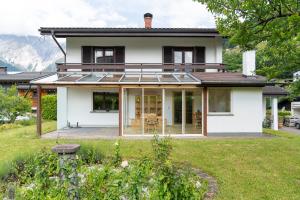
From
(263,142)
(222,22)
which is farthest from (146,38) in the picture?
(222,22)

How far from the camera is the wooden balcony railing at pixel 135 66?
19406 mm

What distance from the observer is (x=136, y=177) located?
167 inches

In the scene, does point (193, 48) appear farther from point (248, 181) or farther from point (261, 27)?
point (248, 181)

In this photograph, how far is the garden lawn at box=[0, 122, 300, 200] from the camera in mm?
6941

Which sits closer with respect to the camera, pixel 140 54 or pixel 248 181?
pixel 248 181

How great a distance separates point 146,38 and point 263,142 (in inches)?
424

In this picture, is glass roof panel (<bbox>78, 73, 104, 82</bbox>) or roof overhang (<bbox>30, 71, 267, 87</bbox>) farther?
glass roof panel (<bbox>78, 73, 104, 82</bbox>)

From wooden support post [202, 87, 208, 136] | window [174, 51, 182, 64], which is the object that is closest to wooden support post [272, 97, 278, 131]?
window [174, 51, 182, 64]

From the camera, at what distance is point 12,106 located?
22703 millimetres

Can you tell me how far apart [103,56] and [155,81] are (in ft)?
20.6

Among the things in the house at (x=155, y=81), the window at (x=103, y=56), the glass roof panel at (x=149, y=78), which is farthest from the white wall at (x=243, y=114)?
the window at (x=103, y=56)

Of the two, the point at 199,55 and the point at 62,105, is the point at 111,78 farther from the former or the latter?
the point at 199,55

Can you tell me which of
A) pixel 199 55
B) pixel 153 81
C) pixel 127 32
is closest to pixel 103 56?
pixel 127 32

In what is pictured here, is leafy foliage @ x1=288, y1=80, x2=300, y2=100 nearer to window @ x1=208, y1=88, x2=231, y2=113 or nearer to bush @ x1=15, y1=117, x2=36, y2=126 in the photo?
window @ x1=208, y1=88, x2=231, y2=113
